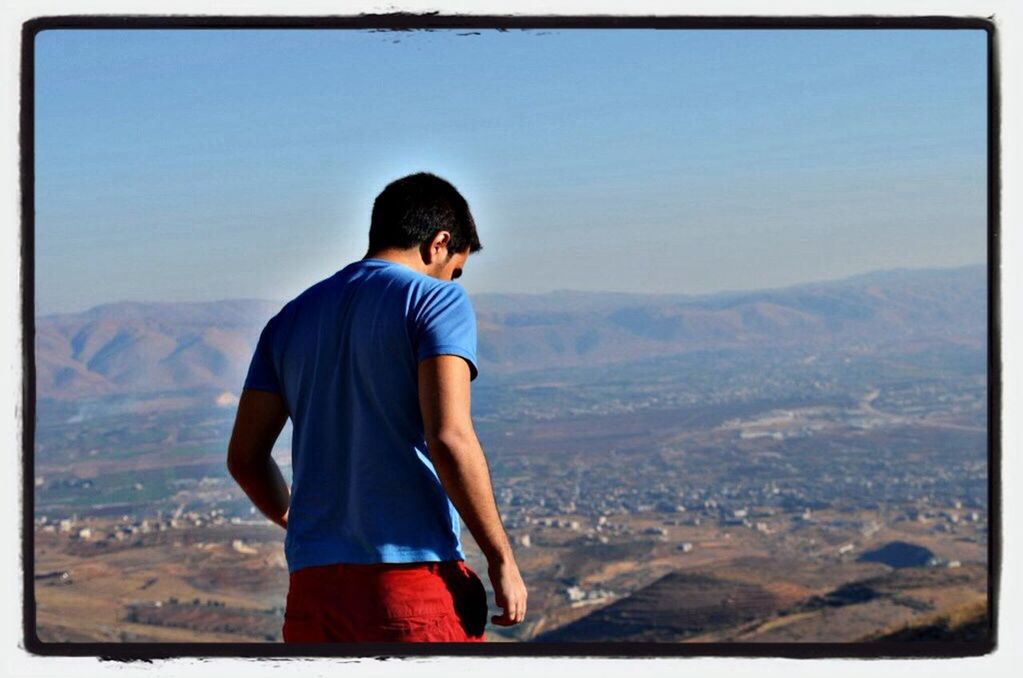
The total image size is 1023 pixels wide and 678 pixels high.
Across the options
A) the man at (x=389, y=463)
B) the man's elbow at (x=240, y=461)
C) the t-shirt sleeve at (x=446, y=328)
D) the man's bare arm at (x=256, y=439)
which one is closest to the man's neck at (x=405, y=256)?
the man at (x=389, y=463)

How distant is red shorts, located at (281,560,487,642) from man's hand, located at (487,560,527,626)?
3.6 inches

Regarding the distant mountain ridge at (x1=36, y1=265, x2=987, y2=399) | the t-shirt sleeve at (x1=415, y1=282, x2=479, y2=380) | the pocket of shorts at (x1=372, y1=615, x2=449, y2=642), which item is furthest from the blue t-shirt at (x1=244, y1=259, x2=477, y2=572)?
the distant mountain ridge at (x1=36, y1=265, x2=987, y2=399)

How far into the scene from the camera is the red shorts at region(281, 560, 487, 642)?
1961mm

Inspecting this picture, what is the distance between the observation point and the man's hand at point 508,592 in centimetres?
190

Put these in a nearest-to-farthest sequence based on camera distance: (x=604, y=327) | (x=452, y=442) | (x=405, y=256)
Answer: (x=452, y=442), (x=405, y=256), (x=604, y=327)

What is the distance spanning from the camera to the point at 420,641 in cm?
198

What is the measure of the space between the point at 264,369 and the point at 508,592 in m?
0.57

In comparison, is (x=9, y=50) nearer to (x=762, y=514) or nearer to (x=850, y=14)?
(x=850, y=14)

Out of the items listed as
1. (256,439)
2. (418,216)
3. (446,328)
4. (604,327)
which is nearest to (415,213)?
(418,216)

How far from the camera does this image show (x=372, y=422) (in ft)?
6.45

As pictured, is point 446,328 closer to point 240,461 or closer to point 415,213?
point 415,213
